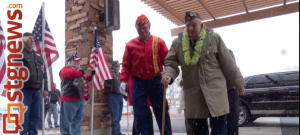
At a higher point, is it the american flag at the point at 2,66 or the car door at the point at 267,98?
the american flag at the point at 2,66

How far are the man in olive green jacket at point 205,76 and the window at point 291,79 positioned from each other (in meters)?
4.83

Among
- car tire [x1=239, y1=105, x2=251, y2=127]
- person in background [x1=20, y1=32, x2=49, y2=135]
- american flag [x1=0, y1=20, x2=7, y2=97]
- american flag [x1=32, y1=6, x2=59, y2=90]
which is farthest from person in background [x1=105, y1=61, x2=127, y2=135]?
car tire [x1=239, y1=105, x2=251, y2=127]

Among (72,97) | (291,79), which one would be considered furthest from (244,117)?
(72,97)

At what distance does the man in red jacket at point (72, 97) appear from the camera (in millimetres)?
4625

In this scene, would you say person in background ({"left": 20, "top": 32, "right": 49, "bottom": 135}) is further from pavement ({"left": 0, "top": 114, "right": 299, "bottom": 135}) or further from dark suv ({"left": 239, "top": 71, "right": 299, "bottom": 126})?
dark suv ({"left": 239, "top": 71, "right": 299, "bottom": 126})

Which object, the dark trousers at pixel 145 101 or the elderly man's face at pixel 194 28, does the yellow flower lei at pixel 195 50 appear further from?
the dark trousers at pixel 145 101

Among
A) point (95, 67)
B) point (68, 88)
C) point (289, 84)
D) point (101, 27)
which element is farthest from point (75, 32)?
point (289, 84)

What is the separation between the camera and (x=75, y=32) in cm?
550

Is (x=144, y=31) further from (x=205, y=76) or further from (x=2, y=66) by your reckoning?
(x=2, y=66)

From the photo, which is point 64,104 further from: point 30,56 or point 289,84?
point 289,84

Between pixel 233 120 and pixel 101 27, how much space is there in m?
3.08

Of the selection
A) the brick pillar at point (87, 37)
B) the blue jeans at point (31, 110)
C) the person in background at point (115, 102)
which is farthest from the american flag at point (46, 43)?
the person in background at point (115, 102)

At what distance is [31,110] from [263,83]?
584 cm

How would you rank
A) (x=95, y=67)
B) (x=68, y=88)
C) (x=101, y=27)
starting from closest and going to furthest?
1. (x=68, y=88)
2. (x=95, y=67)
3. (x=101, y=27)
